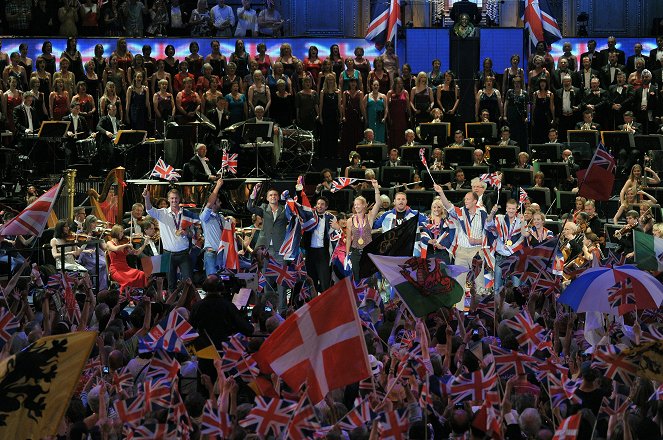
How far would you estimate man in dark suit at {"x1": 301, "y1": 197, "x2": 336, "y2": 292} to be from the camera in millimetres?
15883

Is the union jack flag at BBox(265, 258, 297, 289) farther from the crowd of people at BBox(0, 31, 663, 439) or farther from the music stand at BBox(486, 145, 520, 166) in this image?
the music stand at BBox(486, 145, 520, 166)

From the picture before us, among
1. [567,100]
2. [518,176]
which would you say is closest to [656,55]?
[567,100]

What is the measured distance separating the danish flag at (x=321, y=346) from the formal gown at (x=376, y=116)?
44.3ft

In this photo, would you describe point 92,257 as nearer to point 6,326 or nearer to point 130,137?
point 130,137

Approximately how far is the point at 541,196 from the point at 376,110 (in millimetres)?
3679

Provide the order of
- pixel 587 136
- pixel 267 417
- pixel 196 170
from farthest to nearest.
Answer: pixel 587 136
pixel 196 170
pixel 267 417

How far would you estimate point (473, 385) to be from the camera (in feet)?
27.1

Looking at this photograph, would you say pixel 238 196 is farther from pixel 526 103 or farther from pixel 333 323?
pixel 333 323

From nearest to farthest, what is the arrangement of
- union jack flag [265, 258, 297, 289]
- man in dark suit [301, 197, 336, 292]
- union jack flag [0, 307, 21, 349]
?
1. union jack flag [0, 307, 21, 349]
2. union jack flag [265, 258, 297, 289]
3. man in dark suit [301, 197, 336, 292]

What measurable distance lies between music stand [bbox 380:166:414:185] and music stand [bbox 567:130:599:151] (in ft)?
10.2

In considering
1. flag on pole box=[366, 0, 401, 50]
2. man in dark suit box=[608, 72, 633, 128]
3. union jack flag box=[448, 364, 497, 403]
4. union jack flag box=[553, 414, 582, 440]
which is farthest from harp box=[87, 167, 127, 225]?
union jack flag box=[553, 414, 582, 440]

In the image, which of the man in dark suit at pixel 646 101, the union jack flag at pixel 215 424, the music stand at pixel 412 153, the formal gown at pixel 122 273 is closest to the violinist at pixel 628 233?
the music stand at pixel 412 153

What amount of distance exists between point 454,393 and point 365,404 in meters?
0.88

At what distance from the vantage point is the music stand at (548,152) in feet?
69.4
